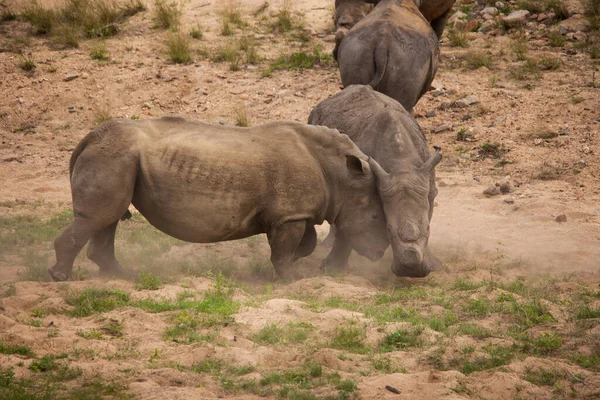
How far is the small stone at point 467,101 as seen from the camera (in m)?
13.4

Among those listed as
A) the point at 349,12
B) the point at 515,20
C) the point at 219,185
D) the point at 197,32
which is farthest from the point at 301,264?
the point at 515,20

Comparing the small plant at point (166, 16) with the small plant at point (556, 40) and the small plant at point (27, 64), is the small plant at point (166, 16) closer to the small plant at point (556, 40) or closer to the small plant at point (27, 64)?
the small plant at point (27, 64)

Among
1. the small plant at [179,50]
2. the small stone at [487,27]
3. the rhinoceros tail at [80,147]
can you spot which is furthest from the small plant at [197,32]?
the rhinoceros tail at [80,147]

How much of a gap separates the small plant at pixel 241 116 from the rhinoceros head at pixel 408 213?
16.3ft

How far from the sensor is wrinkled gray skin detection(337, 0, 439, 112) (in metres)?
10.4

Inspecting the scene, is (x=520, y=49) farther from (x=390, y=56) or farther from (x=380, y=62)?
(x=380, y=62)

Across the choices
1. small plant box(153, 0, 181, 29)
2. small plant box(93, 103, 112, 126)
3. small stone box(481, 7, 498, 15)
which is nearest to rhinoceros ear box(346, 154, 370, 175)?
small plant box(93, 103, 112, 126)

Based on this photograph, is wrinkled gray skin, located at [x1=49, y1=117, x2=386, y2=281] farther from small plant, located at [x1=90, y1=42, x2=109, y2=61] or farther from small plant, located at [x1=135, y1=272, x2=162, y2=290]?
small plant, located at [x1=90, y1=42, x2=109, y2=61]

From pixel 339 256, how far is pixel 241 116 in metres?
4.85

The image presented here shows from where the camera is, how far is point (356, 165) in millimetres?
8195

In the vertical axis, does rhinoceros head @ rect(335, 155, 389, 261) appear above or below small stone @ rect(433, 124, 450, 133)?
above

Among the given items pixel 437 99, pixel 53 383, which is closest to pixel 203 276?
pixel 53 383

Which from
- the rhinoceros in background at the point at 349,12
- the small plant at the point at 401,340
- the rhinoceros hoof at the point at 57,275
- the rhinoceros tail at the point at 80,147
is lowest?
the rhinoceros in background at the point at 349,12

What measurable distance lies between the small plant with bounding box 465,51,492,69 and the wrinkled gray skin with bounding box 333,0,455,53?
977 millimetres
